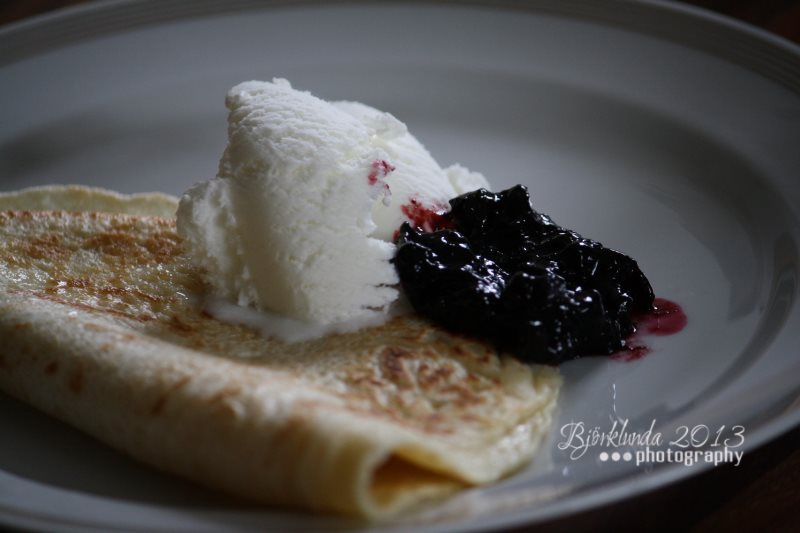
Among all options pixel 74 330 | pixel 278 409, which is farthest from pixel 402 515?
pixel 74 330

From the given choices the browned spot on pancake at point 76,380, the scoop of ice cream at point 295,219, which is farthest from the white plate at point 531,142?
the scoop of ice cream at point 295,219

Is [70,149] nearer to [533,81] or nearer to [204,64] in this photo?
[204,64]

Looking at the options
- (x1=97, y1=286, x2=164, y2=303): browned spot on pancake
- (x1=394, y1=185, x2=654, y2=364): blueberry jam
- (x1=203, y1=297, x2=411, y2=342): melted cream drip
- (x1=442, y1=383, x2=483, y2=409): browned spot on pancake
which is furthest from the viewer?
(x1=97, y1=286, x2=164, y2=303): browned spot on pancake

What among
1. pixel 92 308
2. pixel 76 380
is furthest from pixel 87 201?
pixel 76 380

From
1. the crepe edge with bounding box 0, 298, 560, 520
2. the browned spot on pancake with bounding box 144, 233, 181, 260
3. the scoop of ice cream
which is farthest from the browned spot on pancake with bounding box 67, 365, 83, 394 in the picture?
the browned spot on pancake with bounding box 144, 233, 181, 260

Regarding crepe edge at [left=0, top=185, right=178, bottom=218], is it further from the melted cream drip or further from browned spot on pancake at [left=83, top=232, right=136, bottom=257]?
the melted cream drip

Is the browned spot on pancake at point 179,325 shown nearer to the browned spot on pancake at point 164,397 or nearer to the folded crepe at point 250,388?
the folded crepe at point 250,388

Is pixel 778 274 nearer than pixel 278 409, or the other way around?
pixel 278 409

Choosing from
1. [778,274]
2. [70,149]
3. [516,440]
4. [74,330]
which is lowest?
[516,440]
